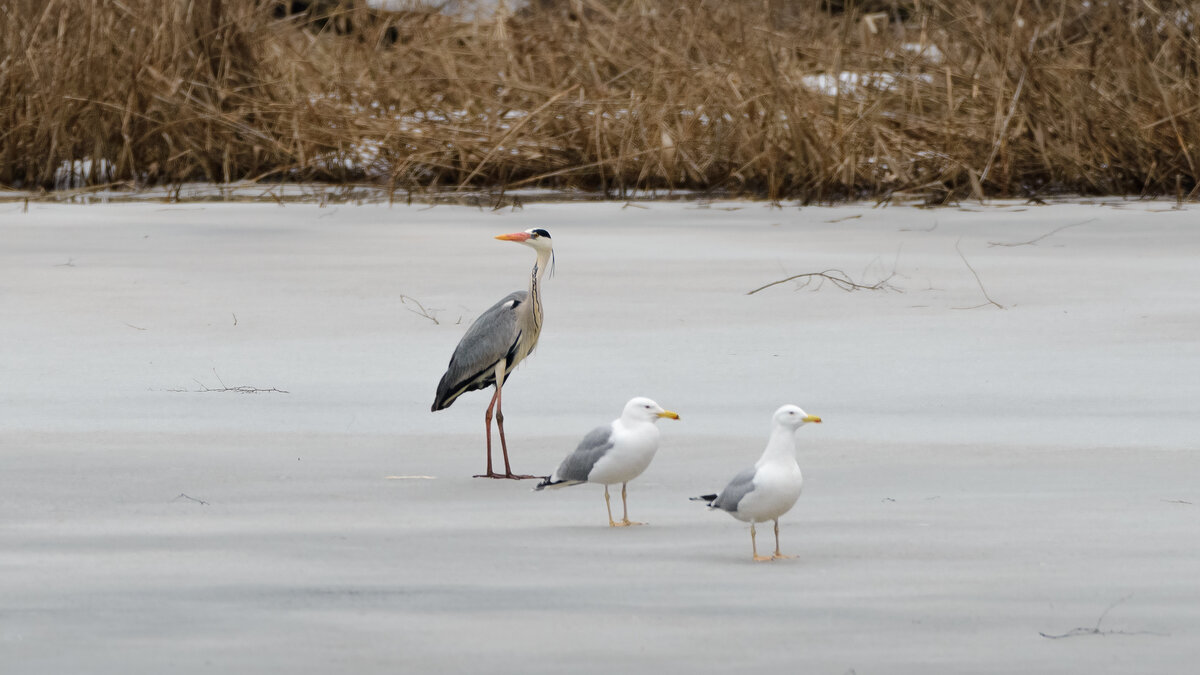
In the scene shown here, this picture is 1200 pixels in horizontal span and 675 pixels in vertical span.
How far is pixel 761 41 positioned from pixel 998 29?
1.40m

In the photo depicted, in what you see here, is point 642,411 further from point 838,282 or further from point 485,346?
point 838,282

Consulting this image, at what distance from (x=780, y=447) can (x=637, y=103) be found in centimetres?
688

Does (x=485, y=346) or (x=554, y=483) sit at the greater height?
(x=485, y=346)

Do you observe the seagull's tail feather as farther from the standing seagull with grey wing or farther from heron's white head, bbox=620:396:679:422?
the standing seagull with grey wing

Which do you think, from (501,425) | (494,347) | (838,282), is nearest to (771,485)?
(501,425)

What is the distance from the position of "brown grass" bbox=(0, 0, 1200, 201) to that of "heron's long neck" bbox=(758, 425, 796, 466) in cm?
621

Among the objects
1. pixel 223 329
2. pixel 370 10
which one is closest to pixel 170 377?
pixel 223 329

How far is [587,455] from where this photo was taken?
411cm

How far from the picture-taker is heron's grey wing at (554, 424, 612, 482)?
4098 millimetres

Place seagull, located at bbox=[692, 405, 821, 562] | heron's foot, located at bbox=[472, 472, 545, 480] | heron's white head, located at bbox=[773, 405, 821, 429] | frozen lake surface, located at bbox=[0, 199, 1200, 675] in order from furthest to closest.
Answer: heron's foot, located at bbox=[472, 472, 545, 480] < heron's white head, located at bbox=[773, 405, 821, 429] < seagull, located at bbox=[692, 405, 821, 562] < frozen lake surface, located at bbox=[0, 199, 1200, 675]

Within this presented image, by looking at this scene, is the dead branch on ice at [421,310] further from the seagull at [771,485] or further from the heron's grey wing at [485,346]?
the seagull at [771,485]

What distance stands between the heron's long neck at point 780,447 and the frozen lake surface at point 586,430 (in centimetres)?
18

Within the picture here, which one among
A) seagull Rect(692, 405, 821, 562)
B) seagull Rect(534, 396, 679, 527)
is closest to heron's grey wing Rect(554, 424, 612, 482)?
seagull Rect(534, 396, 679, 527)

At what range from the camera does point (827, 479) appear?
452 cm
